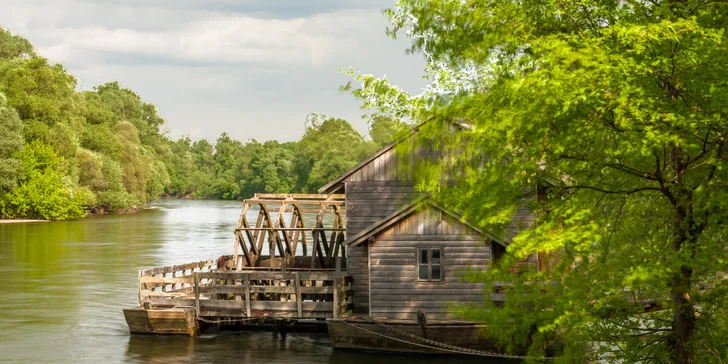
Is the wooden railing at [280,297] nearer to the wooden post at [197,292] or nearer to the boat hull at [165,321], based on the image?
the wooden post at [197,292]

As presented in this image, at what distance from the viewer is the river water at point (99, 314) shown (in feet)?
86.6

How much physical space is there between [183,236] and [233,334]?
44989 millimetres

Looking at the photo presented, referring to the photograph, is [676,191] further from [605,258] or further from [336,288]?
[336,288]

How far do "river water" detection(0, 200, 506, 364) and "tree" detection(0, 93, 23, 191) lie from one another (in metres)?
18.6

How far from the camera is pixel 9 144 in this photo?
85.4m

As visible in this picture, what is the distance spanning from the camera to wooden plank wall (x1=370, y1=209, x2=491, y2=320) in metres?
24.8

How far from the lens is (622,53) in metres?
11.0

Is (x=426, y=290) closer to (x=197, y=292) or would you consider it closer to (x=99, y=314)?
(x=197, y=292)

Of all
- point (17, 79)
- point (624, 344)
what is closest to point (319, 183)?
point (17, 79)

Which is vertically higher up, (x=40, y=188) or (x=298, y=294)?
(x=40, y=188)

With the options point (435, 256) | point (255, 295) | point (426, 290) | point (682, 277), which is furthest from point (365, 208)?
point (682, 277)

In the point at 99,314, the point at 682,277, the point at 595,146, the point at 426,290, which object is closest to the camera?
the point at 682,277

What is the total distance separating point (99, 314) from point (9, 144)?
187 ft

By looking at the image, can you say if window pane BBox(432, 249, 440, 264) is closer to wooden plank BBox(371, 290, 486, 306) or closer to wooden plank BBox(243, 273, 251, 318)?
wooden plank BBox(371, 290, 486, 306)
